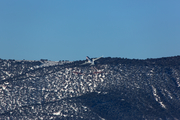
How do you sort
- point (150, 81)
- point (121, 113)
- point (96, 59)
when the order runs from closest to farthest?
point (121, 113) < point (150, 81) < point (96, 59)

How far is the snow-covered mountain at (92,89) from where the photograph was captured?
136 meters

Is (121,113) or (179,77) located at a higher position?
(179,77)

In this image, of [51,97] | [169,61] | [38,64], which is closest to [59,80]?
[51,97]

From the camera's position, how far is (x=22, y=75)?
163m

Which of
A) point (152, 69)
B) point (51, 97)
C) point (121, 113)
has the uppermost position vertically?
point (152, 69)

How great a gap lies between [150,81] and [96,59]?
2735cm

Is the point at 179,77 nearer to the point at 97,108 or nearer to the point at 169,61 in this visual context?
the point at 169,61

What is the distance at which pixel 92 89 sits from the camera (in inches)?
5979

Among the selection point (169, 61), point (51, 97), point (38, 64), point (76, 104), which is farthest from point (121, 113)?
point (38, 64)

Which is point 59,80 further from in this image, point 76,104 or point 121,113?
point 121,113

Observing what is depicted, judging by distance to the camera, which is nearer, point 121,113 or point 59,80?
point 121,113

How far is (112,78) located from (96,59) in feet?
49.0

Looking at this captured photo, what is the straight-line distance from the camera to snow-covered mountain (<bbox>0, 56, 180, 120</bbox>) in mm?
136500

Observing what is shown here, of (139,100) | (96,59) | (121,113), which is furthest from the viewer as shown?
(96,59)
